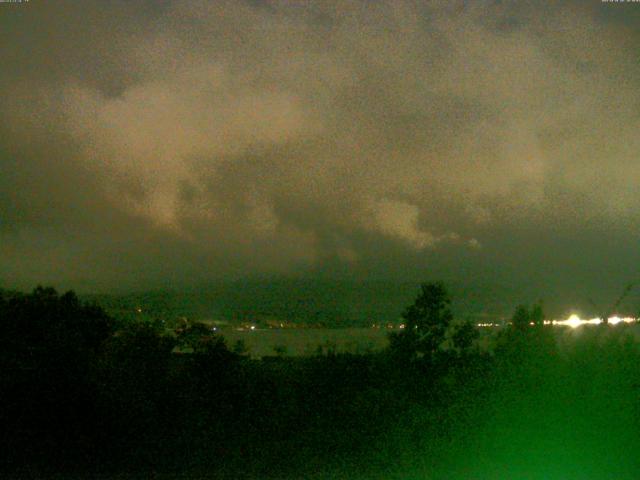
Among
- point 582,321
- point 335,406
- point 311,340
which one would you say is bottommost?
point 335,406

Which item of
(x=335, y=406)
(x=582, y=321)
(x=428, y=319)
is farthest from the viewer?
(x=428, y=319)

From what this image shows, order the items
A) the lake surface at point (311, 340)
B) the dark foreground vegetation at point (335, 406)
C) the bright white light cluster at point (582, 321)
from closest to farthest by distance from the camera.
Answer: the dark foreground vegetation at point (335, 406), the bright white light cluster at point (582, 321), the lake surface at point (311, 340)

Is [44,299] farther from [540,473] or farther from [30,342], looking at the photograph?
[540,473]

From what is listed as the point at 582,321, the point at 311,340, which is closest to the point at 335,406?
the point at 311,340

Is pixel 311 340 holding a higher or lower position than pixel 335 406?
higher

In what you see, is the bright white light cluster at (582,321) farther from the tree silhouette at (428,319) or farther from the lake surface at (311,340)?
the lake surface at (311,340)

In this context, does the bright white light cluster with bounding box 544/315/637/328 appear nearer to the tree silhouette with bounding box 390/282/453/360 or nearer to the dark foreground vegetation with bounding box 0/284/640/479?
the dark foreground vegetation with bounding box 0/284/640/479

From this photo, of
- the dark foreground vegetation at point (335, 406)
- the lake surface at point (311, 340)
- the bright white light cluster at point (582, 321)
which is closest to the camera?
the dark foreground vegetation at point (335, 406)

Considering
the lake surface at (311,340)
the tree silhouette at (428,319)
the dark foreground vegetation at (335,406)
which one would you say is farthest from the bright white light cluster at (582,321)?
the lake surface at (311,340)

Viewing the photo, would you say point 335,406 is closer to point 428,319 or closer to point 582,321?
point 428,319
